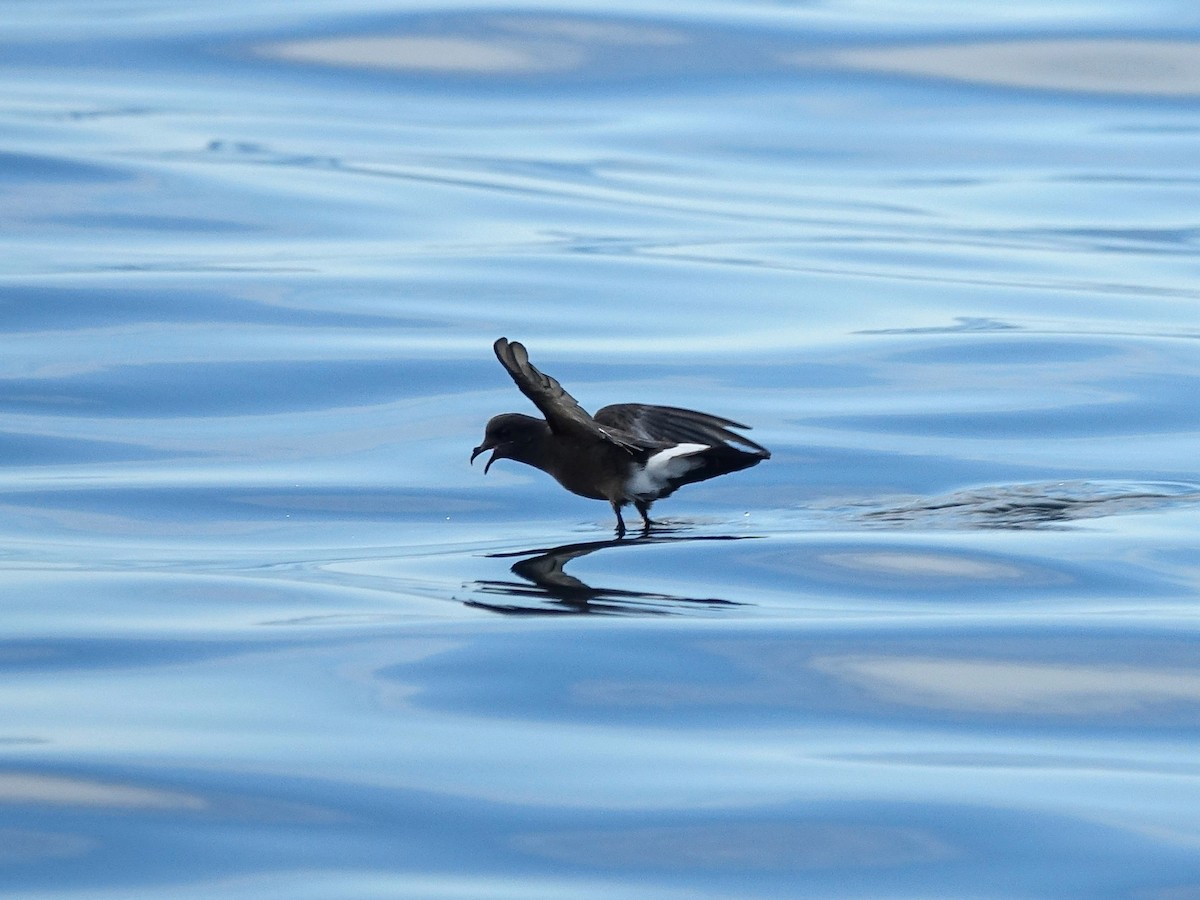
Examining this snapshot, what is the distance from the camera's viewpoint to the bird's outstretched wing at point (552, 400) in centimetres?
667

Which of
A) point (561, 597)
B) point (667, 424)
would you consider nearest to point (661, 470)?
point (667, 424)

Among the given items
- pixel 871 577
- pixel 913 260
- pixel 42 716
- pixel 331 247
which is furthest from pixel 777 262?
pixel 42 716

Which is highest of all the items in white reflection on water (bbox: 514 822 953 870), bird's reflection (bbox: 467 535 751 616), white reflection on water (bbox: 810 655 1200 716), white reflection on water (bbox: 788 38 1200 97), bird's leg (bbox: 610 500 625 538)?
white reflection on water (bbox: 788 38 1200 97)

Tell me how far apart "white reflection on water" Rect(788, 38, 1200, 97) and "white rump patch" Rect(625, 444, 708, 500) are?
36.1 feet

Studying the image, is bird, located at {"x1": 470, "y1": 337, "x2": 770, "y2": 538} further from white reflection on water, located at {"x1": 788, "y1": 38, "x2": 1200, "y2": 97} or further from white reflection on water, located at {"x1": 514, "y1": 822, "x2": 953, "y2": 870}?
white reflection on water, located at {"x1": 788, "y1": 38, "x2": 1200, "y2": 97}

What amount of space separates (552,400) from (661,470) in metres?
0.66

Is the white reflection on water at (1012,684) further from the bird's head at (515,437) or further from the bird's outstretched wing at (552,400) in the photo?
the bird's head at (515,437)

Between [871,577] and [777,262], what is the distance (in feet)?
22.8

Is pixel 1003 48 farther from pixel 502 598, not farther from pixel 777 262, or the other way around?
pixel 502 598

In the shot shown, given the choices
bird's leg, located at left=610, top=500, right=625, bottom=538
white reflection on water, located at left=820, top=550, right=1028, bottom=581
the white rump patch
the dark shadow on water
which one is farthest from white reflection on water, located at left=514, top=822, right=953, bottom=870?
the white rump patch

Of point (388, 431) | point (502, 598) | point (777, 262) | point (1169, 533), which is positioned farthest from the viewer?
point (777, 262)

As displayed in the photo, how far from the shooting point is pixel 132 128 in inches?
625

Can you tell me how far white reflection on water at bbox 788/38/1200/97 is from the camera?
1777 cm

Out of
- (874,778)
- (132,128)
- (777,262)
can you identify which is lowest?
(874,778)
